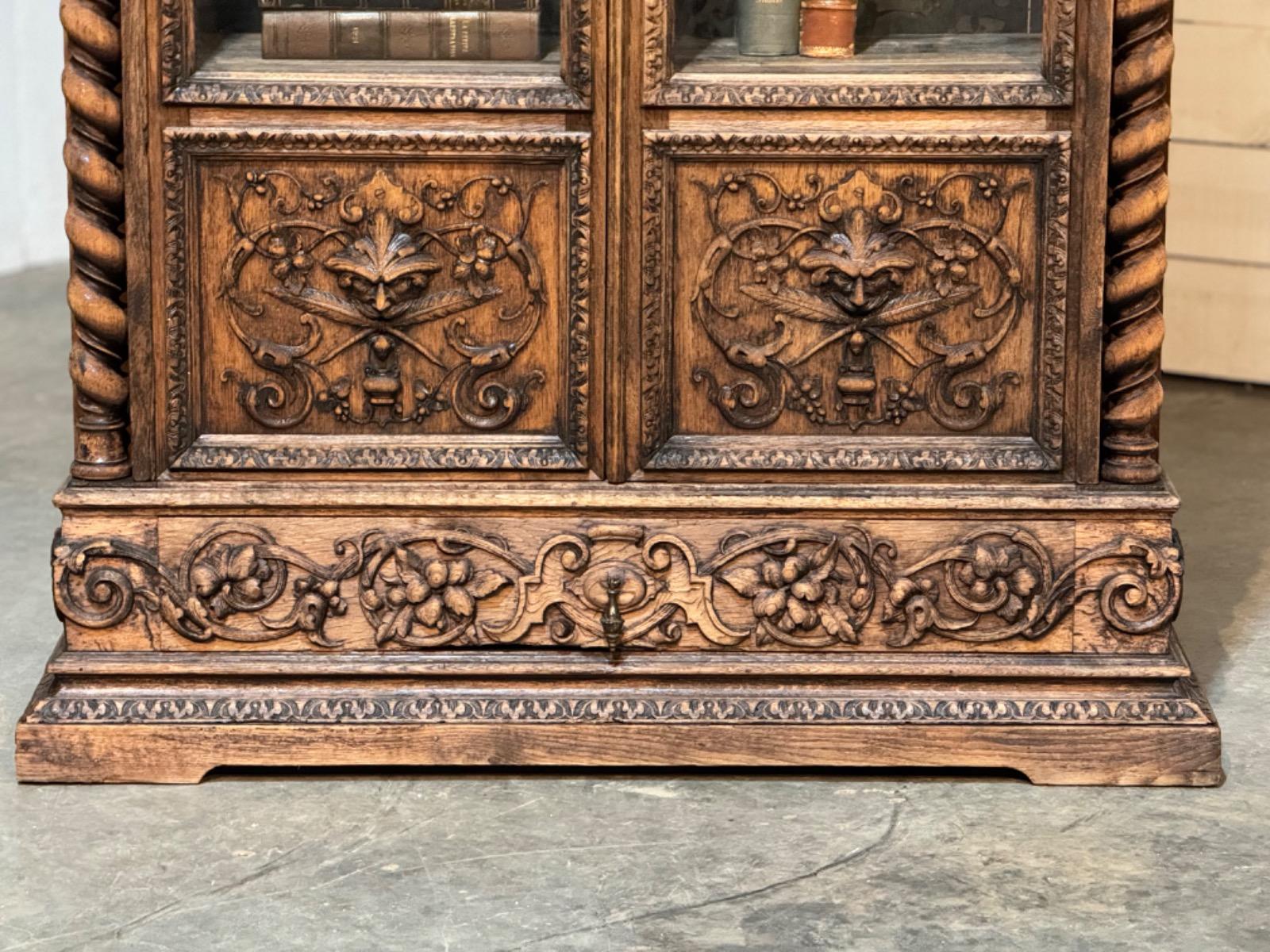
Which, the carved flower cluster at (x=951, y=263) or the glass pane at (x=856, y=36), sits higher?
the glass pane at (x=856, y=36)

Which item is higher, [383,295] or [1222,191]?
[383,295]

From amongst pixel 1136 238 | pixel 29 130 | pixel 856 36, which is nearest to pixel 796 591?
pixel 1136 238

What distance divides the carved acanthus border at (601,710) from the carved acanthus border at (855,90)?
0.85 m

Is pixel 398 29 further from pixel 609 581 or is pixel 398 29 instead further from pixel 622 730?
pixel 622 730

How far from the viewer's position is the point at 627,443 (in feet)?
9.96

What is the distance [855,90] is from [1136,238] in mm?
450

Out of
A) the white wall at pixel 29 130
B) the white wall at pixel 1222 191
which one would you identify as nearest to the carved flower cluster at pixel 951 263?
the white wall at pixel 1222 191

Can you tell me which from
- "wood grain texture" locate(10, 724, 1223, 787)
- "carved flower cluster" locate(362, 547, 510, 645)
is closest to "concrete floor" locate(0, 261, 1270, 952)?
"wood grain texture" locate(10, 724, 1223, 787)

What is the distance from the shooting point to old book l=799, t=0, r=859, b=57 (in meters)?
3.03

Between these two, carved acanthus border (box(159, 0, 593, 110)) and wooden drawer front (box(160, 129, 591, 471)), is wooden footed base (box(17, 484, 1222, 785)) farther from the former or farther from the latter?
carved acanthus border (box(159, 0, 593, 110))

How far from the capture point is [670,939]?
2594 millimetres

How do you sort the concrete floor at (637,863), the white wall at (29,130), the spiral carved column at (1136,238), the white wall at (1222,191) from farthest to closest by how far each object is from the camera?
the white wall at (29,130) < the white wall at (1222,191) < the spiral carved column at (1136,238) < the concrete floor at (637,863)

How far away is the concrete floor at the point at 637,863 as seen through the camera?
A: 8.58ft

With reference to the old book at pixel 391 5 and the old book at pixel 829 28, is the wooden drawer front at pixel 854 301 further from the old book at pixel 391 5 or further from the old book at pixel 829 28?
the old book at pixel 391 5
